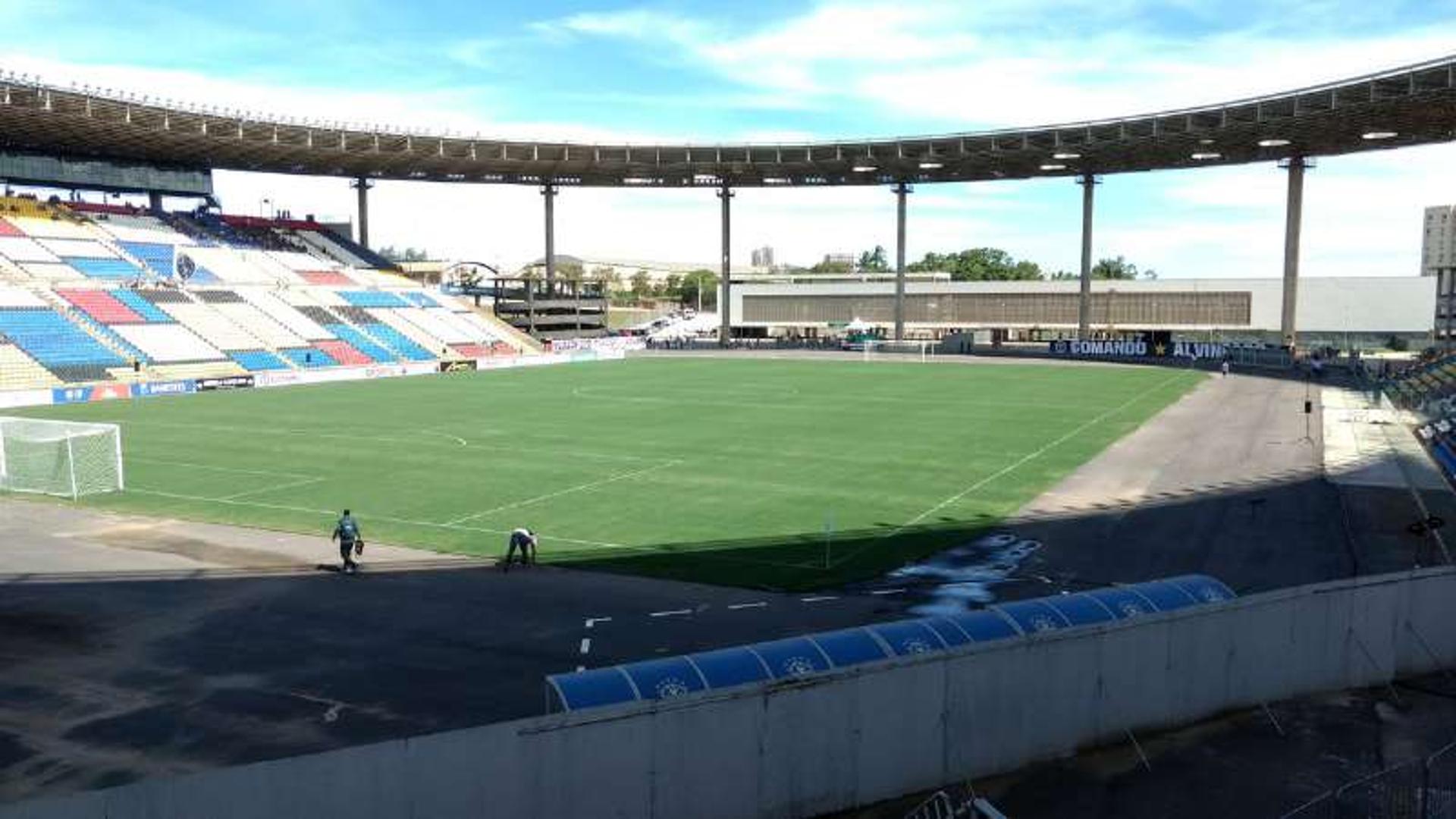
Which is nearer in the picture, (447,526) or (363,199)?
(447,526)

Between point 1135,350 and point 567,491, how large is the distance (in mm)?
79031

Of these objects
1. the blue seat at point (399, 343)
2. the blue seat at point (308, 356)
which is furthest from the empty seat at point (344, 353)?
the blue seat at point (399, 343)

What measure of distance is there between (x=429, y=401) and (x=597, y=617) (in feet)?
130

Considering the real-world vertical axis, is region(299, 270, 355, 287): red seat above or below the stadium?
above

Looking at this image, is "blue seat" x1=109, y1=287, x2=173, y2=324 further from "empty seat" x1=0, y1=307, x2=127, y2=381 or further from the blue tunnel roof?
the blue tunnel roof

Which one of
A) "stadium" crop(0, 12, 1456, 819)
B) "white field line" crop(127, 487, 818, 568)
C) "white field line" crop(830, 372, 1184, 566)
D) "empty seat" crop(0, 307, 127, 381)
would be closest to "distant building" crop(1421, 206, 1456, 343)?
"stadium" crop(0, 12, 1456, 819)

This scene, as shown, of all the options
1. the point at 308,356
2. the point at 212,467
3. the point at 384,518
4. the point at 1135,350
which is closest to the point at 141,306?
the point at 308,356

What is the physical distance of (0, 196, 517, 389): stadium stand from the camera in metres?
63.4

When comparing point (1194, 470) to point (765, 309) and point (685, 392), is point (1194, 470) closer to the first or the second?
point (685, 392)

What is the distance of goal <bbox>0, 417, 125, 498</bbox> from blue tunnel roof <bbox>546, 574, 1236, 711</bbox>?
25.3 m

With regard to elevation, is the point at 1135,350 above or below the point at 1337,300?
below

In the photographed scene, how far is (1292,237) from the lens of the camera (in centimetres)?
8769

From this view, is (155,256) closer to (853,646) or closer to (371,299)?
(371,299)

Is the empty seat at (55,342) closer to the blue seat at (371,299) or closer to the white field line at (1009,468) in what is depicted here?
the blue seat at (371,299)
